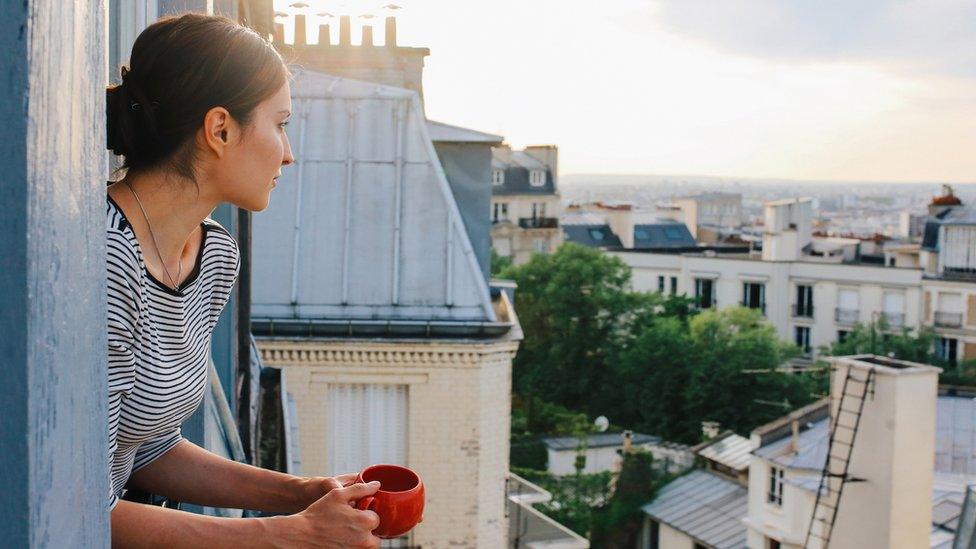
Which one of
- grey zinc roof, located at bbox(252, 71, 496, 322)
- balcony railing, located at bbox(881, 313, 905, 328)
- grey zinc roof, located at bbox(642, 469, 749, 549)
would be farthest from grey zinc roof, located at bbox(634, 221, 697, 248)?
grey zinc roof, located at bbox(252, 71, 496, 322)

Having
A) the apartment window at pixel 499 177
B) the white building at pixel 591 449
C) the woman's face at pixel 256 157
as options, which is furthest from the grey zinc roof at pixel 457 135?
the apartment window at pixel 499 177

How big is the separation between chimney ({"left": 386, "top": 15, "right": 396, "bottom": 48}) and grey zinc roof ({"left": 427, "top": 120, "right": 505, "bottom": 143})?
133 centimetres

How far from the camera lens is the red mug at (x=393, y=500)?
6.68ft

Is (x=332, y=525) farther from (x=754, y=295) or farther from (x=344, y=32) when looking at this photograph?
(x=754, y=295)

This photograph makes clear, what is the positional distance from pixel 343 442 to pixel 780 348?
113 feet

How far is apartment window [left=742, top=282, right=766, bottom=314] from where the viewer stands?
5416cm

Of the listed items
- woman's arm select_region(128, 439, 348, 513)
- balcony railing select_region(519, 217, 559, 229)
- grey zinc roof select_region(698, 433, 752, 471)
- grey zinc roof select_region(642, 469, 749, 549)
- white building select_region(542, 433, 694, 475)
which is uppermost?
woman's arm select_region(128, 439, 348, 513)

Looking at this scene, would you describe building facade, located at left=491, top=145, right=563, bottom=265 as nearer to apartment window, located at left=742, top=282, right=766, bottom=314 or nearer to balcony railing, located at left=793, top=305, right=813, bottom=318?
apartment window, located at left=742, top=282, right=766, bottom=314

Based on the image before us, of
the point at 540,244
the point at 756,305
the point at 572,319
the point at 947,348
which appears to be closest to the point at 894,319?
the point at 947,348

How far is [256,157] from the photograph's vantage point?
6.72 feet

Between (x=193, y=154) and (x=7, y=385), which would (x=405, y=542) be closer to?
(x=193, y=154)

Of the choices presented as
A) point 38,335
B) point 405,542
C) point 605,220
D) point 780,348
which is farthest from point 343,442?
point 605,220

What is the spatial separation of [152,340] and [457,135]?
1316cm

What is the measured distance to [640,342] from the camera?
44406 millimetres
